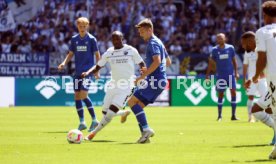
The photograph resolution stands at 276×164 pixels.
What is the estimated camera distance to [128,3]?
138ft

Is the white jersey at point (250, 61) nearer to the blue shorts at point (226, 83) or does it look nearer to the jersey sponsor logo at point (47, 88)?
the blue shorts at point (226, 83)

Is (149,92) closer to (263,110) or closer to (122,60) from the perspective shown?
(122,60)

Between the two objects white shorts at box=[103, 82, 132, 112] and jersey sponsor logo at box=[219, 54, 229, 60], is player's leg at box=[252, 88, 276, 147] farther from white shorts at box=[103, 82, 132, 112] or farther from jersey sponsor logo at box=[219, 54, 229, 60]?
jersey sponsor logo at box=[219, 54, 229, 60]

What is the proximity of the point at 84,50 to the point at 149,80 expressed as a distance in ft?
15.0

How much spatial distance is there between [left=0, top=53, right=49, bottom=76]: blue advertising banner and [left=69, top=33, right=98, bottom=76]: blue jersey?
659 inches

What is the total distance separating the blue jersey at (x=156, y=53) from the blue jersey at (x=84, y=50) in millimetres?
4328

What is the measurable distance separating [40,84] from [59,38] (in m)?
4.40

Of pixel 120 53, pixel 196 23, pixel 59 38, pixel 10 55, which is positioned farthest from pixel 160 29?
pixel 120 53

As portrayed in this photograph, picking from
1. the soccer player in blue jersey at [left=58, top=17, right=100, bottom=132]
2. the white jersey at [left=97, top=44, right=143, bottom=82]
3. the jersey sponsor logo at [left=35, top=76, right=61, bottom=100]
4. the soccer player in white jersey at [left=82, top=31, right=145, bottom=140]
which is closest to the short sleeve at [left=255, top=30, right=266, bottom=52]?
the soccer player in white jersey at [left=82, top=31, right=145, bottom=140]

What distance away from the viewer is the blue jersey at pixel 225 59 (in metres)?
26.8

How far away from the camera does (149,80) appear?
651 inches

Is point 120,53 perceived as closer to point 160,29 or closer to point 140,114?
point 140,114

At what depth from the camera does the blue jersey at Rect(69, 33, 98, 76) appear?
20.7 metres

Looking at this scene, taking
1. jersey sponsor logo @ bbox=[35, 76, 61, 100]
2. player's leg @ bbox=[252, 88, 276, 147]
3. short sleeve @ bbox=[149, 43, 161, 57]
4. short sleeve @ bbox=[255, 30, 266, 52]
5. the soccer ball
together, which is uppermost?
short sleeve @ bbox=[255, 30, 266, 52]
